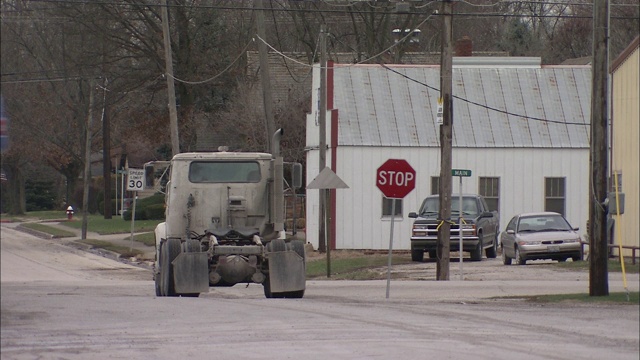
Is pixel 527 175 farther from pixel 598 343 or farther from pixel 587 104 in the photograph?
pixel 598 343

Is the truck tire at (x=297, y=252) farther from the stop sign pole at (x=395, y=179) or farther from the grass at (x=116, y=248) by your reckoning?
the grass at (x=116, y=248)

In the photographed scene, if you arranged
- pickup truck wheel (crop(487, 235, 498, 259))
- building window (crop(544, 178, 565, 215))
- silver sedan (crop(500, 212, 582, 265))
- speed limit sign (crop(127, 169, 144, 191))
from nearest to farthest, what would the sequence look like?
silver sedan (crop(500, 212, 582, 265)) → pickup truck wheel (crop(487, 235, 498, 259)) → speed limit sign (crop(127, 169, 144, 191)) → building window (crop(544, 178, 565, 215))

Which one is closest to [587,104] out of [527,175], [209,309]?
[527,175]

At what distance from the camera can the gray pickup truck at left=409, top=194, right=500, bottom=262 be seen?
27953mm

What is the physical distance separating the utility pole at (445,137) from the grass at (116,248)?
42.1ft

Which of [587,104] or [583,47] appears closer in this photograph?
[583,47]

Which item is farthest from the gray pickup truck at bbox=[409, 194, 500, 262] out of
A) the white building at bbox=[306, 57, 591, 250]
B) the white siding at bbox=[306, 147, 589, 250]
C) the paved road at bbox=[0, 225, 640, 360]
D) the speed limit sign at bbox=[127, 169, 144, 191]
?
the paved road at bbox=[0, 225, 640, 360]

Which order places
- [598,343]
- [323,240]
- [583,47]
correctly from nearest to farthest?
1. [598,343]
2. [583,47]
3. [323,240]

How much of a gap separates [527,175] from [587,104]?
3.31 m

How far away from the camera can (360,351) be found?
8555mm

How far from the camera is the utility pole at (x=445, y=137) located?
848 inches

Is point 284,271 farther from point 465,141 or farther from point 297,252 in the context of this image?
point 465,141

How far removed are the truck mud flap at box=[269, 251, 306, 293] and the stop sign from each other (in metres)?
3.05

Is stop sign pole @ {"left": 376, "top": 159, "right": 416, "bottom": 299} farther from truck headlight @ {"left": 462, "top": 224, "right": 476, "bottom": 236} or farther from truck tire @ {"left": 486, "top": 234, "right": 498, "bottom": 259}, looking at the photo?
truck tire @ {"left": 486, "top": 234, "right": 498, "bottom": 259}
